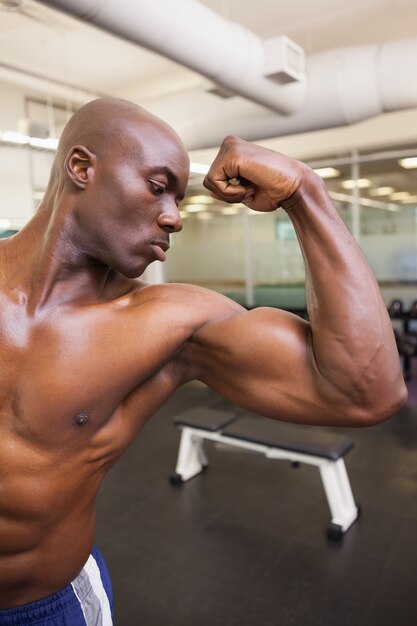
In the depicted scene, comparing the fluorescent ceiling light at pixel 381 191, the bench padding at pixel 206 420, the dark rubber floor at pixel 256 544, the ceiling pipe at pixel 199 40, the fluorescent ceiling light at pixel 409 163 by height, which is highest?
the ceiling pipe at pixel 199 40

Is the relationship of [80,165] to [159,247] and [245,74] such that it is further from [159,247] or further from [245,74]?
[245,74]

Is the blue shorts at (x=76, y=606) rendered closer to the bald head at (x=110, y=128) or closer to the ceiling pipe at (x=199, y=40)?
the bald head at (x=110, y=128)

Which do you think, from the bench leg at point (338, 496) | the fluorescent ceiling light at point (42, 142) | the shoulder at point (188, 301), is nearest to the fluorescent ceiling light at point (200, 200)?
the fluorescent ceiling light at point (42, 142)

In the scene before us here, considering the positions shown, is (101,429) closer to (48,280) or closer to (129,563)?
(48,280)

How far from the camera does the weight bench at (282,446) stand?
2.62m

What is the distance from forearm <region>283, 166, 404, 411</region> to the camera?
0.71 m

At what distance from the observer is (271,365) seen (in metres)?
0.79

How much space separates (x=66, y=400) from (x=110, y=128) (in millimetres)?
414

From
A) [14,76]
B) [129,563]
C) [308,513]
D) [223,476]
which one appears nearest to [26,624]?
[129,563]

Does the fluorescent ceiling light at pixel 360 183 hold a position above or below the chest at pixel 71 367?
above

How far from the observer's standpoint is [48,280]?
820mm

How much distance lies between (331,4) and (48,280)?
3.91m

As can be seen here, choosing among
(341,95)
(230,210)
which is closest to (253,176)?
(341,95)

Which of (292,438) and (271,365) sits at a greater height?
(271,365)
